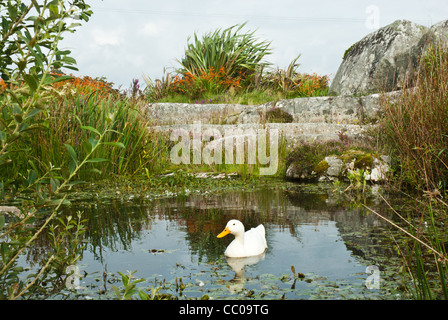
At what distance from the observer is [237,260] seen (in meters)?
3.96

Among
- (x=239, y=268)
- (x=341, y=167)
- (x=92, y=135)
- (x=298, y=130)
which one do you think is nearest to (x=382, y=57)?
(x=298, y=130)

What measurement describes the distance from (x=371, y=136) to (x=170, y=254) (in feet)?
26.1

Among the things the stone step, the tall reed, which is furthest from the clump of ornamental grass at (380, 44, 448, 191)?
the tall reed

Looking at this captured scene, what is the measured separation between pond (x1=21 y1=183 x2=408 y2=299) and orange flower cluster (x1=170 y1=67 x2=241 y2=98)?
12301 millimetres

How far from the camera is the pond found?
3172 millimetres

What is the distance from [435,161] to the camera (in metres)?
6.61

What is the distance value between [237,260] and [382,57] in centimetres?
1306

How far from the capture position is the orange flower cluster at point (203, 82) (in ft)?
62.5

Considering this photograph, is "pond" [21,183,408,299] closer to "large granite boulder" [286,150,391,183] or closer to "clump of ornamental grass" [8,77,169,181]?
"clump of ornamental grass" [8,77,169,181]

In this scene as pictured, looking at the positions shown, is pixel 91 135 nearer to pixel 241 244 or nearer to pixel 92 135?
pixel 92 135

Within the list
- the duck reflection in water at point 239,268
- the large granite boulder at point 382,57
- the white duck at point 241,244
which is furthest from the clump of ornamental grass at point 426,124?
the large granite boulder at point 382,57

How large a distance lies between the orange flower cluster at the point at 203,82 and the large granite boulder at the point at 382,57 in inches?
207

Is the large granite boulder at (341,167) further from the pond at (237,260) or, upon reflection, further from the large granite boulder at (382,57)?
the large granite boulder at (382,57)
